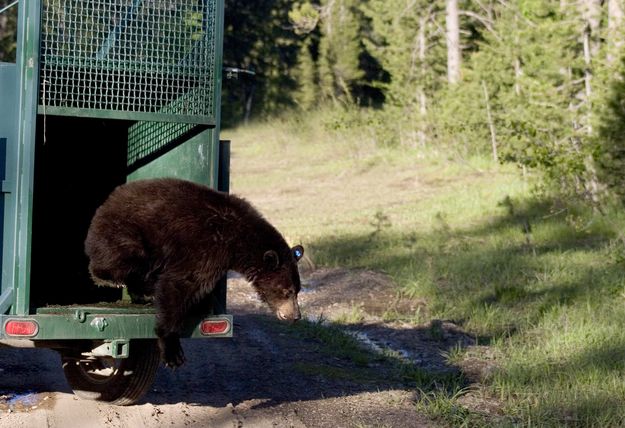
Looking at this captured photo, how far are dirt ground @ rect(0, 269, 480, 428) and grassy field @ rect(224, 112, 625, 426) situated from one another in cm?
41

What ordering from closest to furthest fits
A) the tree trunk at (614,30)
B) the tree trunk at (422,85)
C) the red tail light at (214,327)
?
the red tail light at (214,327), the tree trunk at (614,30), the tree trunk at (422,85)

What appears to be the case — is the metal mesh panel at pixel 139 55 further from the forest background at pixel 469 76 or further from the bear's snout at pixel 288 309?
the forest background at pixel 469 76

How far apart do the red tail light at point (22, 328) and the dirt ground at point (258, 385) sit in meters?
0.70

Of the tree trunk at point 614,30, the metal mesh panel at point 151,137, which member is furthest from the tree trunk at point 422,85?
the metal mesh panel at point 151,137

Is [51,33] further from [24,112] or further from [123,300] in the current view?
[123,300]

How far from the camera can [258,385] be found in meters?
7.99

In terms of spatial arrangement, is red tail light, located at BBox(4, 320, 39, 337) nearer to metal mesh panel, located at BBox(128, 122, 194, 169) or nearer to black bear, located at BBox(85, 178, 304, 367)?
black bear, located at BBox(85, 178, 304, 367)

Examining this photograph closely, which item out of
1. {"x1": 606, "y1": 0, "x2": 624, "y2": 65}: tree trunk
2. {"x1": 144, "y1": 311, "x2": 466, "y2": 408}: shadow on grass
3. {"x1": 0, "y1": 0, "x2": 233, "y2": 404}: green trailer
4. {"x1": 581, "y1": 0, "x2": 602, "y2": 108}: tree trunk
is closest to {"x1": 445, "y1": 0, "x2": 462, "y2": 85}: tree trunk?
{"x1": 581, "y1": 0, "x2": 602, "y2": 108}: tree trunk

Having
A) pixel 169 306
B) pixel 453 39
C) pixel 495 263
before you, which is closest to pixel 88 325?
pixel 169 306

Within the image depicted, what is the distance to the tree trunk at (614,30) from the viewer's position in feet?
44.4

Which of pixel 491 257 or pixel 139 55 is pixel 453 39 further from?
pixel 139 55

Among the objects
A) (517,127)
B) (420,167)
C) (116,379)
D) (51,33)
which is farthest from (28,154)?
(420,167)

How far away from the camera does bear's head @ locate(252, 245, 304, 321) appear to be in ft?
22.4

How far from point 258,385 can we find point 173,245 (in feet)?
6.55
